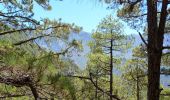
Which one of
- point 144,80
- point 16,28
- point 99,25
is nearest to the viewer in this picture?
point 16,28

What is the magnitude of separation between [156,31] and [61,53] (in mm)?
13287

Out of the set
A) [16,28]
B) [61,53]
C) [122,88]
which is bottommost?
[122,88]

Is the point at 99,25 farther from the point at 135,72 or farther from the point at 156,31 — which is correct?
the point at 156,31

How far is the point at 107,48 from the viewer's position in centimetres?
2903

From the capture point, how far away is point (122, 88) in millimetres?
36781

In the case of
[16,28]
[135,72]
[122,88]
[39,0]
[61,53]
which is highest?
[39,0]

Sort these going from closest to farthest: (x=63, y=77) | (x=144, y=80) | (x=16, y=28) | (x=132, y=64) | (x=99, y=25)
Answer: (x=63, y=77) < (x=16, y=28) < (x=99, y=25) < (x=132, y=64) < (x=144, y=80)

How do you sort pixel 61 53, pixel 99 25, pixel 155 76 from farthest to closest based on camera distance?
pixel 99 25, pixel 61 53, pixel 155 76

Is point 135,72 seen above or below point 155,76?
below

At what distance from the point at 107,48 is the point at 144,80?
5.20 metres

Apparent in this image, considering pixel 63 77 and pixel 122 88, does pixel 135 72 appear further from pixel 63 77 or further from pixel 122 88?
pixel 63 77

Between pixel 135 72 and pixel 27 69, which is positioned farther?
pixel 135 72

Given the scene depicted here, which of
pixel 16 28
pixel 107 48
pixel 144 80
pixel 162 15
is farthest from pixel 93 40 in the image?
pixel 162 15

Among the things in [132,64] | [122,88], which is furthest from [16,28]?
[122,88]
